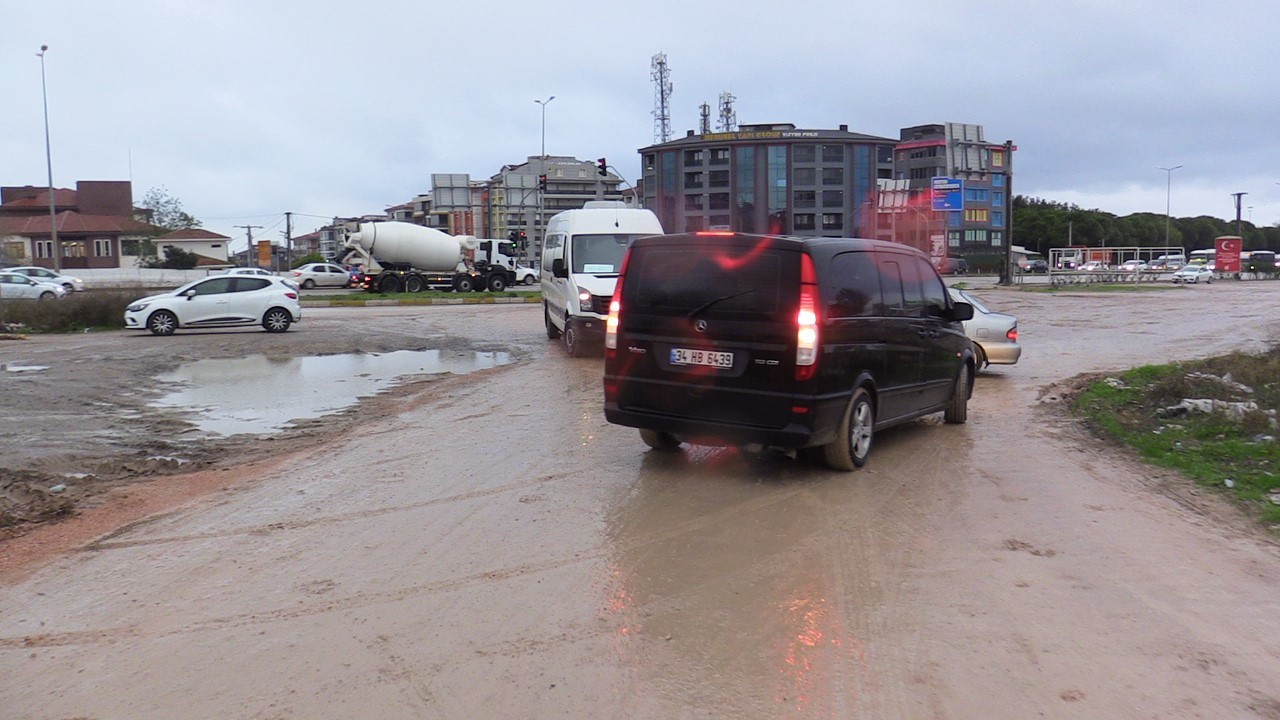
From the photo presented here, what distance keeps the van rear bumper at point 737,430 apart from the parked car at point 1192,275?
58.0 meters

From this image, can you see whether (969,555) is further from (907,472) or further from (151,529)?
(151,529)

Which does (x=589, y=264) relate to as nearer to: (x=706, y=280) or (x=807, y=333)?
(x=706, y=280)

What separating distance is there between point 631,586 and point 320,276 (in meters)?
53.2

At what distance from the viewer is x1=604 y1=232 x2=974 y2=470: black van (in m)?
7.29

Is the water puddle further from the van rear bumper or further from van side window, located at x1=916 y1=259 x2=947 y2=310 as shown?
van side window, located at x1=916 y1=259 x2=947 y2=310

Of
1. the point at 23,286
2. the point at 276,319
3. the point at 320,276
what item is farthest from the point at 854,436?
the point at 320,276

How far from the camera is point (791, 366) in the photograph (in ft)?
23.7

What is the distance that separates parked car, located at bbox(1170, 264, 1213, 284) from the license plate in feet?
191

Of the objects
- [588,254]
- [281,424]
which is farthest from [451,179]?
[281,424]

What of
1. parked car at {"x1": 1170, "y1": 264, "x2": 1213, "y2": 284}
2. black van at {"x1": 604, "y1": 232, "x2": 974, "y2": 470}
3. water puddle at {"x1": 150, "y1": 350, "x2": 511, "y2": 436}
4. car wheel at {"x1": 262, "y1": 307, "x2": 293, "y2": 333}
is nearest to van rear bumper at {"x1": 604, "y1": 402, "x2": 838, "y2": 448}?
black van at {"x1": 604, "y1": 232, "x2": 974, "y2": 470}

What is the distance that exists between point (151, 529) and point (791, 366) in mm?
4520

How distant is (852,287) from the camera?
7867 mm

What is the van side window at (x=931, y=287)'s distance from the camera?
30.7 ft

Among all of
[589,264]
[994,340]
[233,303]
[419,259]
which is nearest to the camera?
[994,340]
